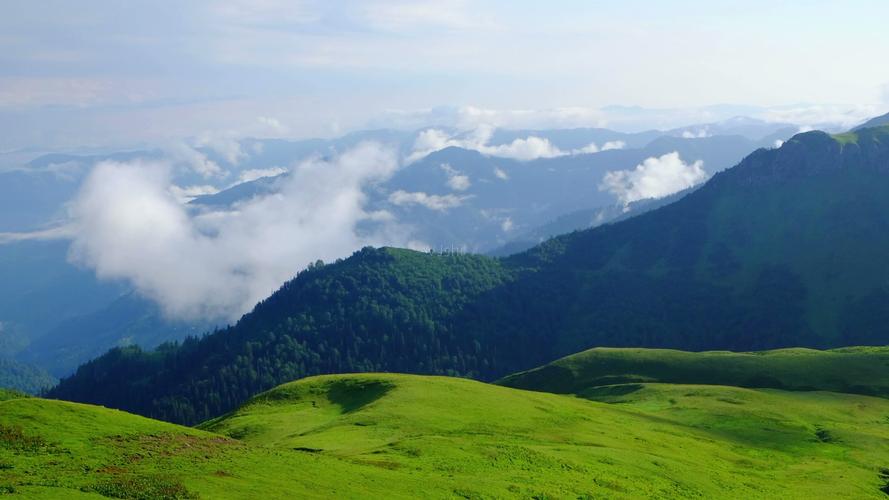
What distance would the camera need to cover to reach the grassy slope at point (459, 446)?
67.7m

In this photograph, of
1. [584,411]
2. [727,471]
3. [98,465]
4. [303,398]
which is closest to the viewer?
[98,465]

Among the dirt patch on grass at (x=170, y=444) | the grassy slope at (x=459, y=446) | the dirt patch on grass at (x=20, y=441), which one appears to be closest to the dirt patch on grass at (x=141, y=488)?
the grassy slope at (x=459, y=446)

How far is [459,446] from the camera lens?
9388 centimetres

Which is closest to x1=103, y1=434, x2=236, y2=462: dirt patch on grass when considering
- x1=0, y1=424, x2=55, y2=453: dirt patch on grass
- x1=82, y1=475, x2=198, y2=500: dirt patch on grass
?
x1=0, y1=424, x2=55, y2=453: dirt patch on grass

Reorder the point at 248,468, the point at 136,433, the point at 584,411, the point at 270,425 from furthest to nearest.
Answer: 1. the point at 584,411
2. the point at 270,425
3. the point at 136,433
4. the point at 248,468

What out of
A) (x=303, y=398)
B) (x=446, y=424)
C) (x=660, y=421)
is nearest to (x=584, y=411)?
(x=660, y=421)

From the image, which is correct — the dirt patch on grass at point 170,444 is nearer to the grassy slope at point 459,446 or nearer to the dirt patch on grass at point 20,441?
the grassy slope at point 459,446

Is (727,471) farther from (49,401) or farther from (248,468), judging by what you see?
(49,401)

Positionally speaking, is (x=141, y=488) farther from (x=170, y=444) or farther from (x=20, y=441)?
(x=20, y=441)

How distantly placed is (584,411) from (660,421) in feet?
54.0

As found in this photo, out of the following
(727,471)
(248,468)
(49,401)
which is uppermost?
(49,401)

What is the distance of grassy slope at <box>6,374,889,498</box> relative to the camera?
6769cm

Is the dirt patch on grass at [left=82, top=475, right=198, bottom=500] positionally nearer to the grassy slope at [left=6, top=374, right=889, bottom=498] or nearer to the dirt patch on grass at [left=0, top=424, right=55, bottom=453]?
the grassy slope at [left=6, top=374, right=889, bottom=498]

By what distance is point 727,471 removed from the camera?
101 meters
